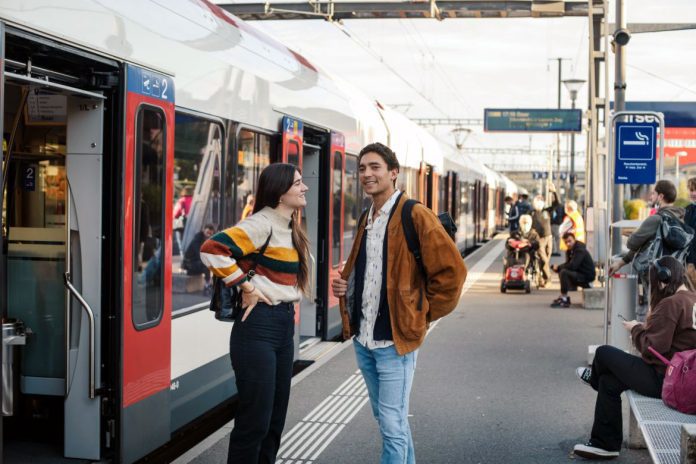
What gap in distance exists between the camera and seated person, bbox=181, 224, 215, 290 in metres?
6.34

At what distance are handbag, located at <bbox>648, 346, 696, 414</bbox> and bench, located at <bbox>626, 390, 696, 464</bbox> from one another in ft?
0.16

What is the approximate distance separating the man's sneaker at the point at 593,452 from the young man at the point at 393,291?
1.82 m

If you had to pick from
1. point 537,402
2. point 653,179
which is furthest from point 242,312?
point 653,179

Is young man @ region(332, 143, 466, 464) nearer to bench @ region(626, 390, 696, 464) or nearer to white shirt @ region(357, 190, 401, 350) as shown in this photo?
white shirt @ region(357, 190, 401, 350)

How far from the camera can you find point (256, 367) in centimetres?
475

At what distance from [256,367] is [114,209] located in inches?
44.2

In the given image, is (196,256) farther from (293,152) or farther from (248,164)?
(293,152)

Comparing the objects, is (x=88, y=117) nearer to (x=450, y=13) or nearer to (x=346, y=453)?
(x=346, y=453)

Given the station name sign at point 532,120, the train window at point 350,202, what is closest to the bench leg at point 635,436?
the train window at point 350,202

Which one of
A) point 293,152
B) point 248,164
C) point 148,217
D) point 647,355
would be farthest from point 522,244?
point 148,217

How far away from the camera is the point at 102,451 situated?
520 cm

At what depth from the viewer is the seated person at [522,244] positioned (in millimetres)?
17047

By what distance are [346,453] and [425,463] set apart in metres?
0.51

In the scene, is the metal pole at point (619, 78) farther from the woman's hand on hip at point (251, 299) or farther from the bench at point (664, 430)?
the woman's hand on hip at point (251, 299)
